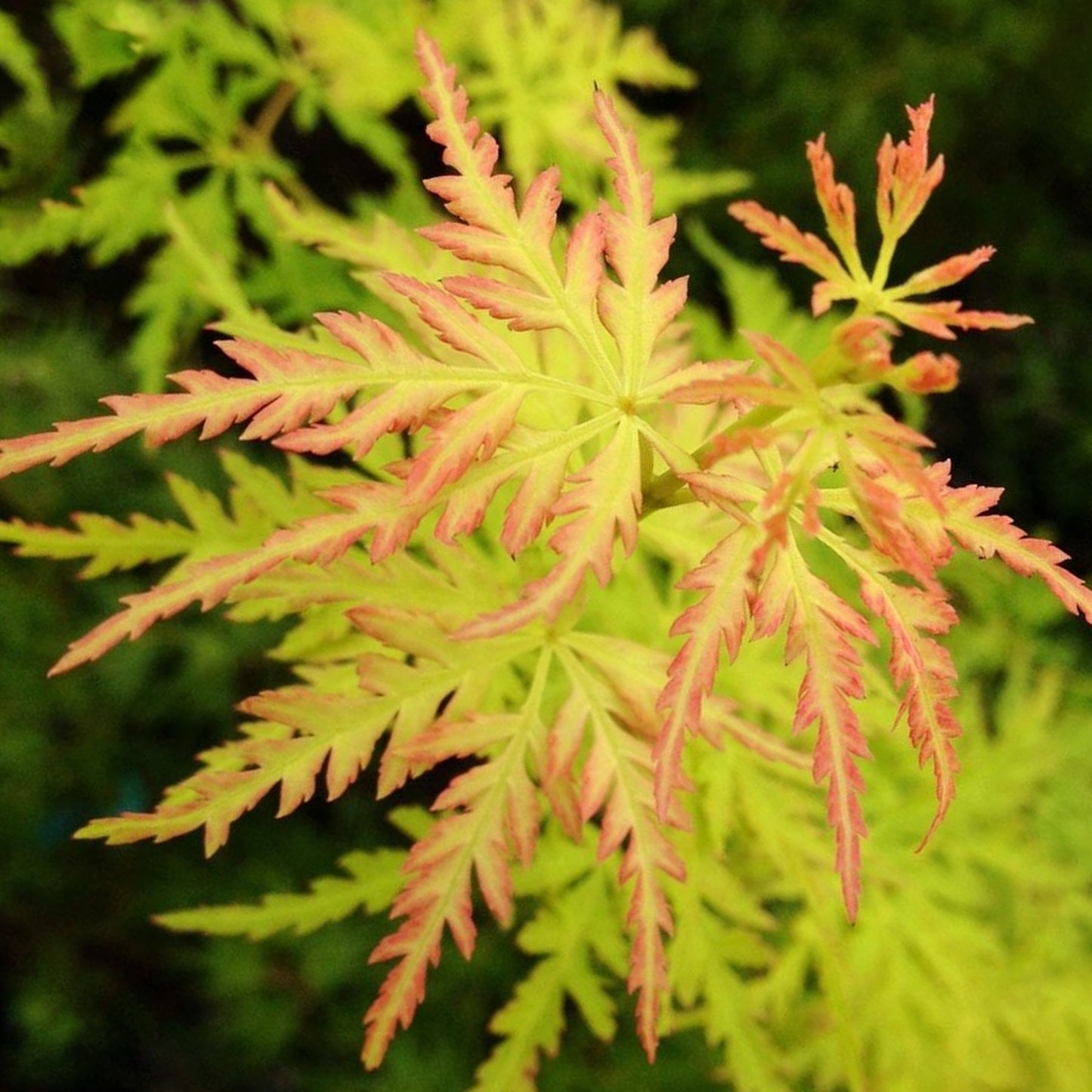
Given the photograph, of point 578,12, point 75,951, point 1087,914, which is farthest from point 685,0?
point 75,951

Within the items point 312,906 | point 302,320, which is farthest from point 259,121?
point 312,906

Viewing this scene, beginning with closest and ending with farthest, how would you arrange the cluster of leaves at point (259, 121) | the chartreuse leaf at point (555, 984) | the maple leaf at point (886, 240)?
the maple leaf at point (886, 240) → the chartreuse leaf at point (555, 984) → the cluster of leaves at point (259, 121)

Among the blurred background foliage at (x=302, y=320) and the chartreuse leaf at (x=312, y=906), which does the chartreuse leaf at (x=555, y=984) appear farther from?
the blurred background foliage at (x=302, y=320)

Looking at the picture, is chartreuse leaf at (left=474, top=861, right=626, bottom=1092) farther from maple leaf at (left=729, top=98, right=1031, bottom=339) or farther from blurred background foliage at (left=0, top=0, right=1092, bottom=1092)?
maple leaf at (left=729, top=98, right=1031, bottom=339)

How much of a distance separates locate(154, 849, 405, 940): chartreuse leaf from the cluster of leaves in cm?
71

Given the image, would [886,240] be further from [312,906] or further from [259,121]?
[259,121]

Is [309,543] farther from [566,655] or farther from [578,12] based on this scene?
[578,12]

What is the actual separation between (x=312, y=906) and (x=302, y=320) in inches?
33.8

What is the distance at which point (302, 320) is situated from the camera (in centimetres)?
157

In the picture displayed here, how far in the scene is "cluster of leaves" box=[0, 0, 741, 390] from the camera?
135 centimetres

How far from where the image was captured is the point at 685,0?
2.53 m

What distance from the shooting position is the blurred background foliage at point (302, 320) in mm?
1534

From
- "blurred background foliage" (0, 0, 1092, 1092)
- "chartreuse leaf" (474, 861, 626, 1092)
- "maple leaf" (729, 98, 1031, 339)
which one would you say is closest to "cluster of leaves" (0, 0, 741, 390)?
"blurred background foliage" (0, 0, 1092, 1092)

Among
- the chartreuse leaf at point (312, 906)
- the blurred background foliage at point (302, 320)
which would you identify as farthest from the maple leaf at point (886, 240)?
the chartreuse leaf at point (312, 906)
